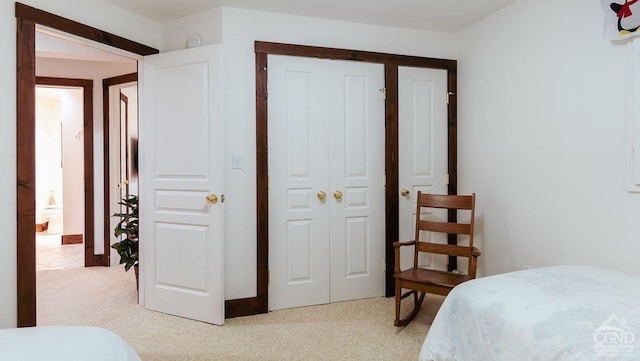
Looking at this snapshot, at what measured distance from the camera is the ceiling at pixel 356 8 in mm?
2725

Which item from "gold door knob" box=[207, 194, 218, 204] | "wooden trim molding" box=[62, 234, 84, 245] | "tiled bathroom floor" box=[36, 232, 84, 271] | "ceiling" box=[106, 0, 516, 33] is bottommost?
"tiled bathroom floor" box=[36, 232, 84, 271]

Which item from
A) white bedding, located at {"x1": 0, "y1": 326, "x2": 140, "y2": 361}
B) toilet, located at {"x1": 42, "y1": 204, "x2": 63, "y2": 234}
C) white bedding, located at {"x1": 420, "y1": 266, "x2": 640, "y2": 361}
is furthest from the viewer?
toilet, located at {"x1": 42, "y1": 204, "x2": 63, "y2": 234}

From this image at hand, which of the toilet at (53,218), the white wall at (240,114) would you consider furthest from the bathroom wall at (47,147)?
the white wall at (240,114)

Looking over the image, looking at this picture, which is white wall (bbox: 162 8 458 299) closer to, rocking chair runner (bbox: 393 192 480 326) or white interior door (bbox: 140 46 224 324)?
white interior door (bbox: 140 46 224 324)

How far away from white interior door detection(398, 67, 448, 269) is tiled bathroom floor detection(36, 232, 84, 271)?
3.74 meters

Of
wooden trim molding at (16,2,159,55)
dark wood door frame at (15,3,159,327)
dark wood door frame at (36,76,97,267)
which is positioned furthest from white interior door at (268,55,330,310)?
dark wood door frame at (36,76,97,267)

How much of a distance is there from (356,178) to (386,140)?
1.40 ft

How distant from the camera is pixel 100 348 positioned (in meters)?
1.18

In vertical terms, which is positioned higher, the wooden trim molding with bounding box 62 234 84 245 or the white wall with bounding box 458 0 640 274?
the white wall with bounding box 458 0 640 274

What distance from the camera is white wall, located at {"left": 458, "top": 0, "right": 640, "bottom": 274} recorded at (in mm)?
2150

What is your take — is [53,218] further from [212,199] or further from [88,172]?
[212,199]

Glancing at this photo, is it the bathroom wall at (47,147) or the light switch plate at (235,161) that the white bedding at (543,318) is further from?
the bathroom wall at (47,147)

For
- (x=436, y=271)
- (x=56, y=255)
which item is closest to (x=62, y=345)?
(x=436, y=271)
